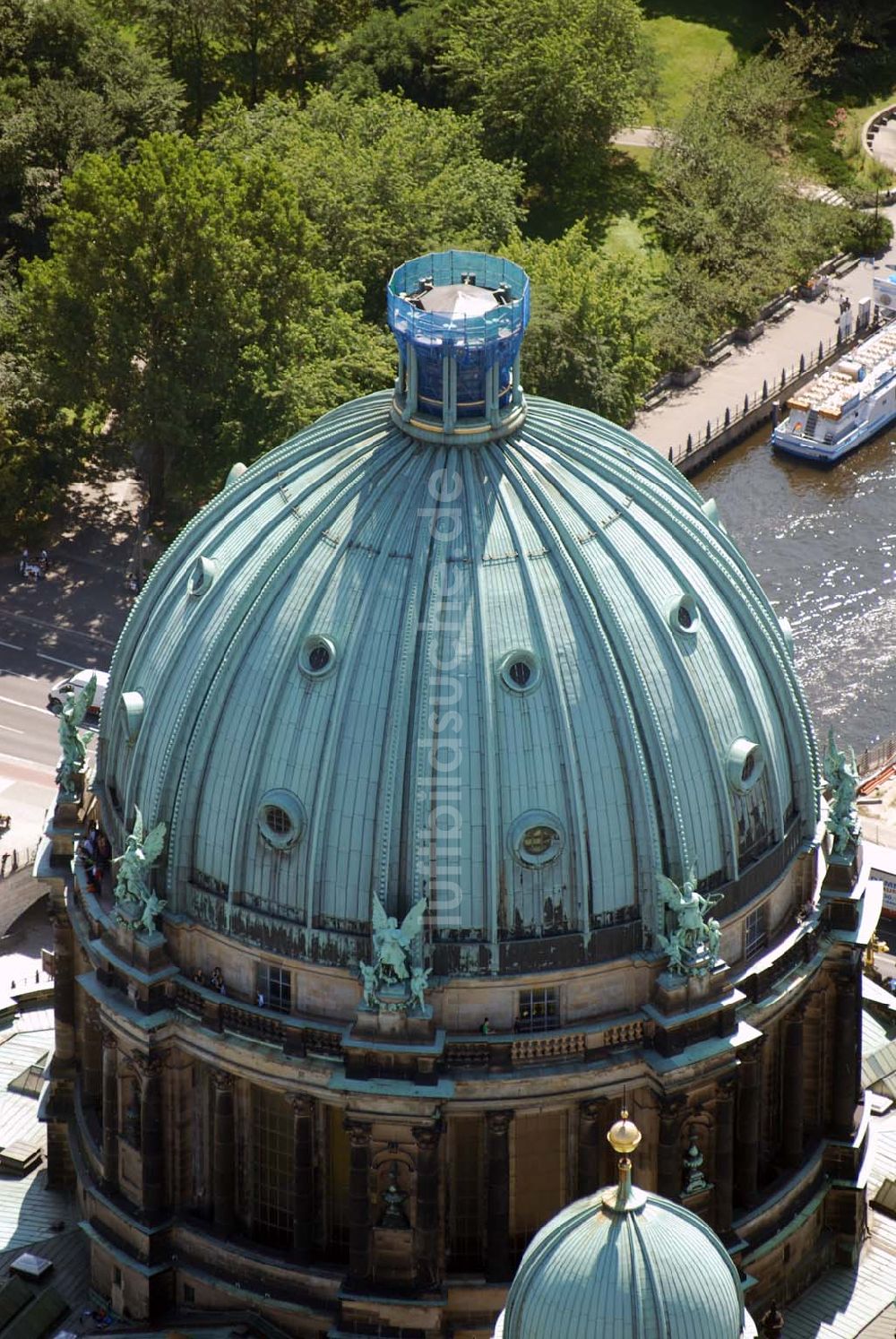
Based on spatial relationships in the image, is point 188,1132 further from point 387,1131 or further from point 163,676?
point 163,676

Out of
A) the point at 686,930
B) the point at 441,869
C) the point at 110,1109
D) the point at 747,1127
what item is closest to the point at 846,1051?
the point at 747,1127

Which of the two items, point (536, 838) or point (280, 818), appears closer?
point (536, 838)

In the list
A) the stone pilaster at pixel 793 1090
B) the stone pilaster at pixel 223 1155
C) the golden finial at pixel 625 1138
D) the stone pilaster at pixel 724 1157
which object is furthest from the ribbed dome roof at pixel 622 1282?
the stone pilaster at pixel 793 1090

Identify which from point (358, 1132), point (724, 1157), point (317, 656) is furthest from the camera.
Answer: point (724, 1157)

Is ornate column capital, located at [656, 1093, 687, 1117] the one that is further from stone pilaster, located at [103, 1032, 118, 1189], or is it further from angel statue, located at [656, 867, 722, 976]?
stone pilaster, located at [103, 1032, 118, 1189]

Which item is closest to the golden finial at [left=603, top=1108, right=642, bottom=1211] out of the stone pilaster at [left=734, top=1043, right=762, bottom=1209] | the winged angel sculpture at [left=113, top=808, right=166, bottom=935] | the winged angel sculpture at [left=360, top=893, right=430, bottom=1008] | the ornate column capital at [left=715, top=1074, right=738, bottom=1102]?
the winged angel sculpture at [left=360, top=893, right=430, bottom=1008]

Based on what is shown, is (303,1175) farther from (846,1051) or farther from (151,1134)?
(846,1051)
